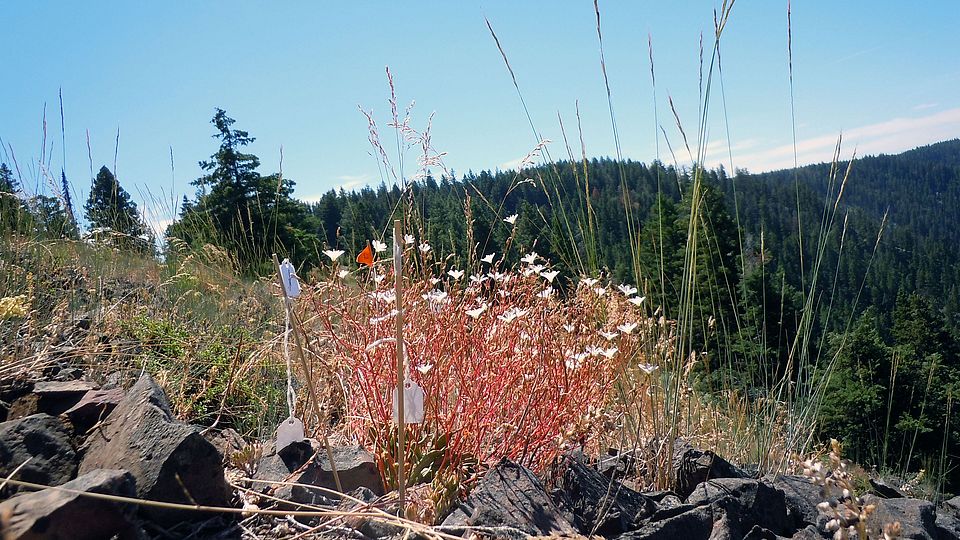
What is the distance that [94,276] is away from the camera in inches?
141

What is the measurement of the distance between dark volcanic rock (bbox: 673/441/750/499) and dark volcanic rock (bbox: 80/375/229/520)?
1.43 metres

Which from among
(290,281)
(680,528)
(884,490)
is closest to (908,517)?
(680,528)

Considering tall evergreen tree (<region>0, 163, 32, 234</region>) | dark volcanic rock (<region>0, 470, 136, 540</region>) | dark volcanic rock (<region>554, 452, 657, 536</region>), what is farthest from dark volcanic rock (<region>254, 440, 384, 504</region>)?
tall evergreen tree (<region>0, 163, 32, 234</region>)

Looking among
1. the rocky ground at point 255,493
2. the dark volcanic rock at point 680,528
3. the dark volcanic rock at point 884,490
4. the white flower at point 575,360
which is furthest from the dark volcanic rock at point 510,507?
the dark volcanic rock at point 884,490

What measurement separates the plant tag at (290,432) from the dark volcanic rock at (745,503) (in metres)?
1.13

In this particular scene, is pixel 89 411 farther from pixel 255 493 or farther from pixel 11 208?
pixel 11 208

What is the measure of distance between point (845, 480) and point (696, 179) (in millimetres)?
1266

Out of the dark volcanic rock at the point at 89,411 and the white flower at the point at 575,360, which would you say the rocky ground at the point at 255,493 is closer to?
the dark volcanic rock at the point at 89,411

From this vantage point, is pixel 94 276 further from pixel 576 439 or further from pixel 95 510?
pixel 576 439

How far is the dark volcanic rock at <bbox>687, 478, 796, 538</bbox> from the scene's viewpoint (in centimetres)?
169

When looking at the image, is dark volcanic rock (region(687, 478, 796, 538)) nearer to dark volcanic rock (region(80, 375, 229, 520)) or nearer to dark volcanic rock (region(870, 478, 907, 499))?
dark volcanic rock (region(80, 375, 229, 520))

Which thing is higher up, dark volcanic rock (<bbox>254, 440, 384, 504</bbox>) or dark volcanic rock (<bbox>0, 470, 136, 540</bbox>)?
dark volcanic rock (<bbox>0, 470, 136, 540</bbox>)

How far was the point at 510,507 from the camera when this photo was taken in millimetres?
1509

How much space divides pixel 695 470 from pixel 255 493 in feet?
4.57
